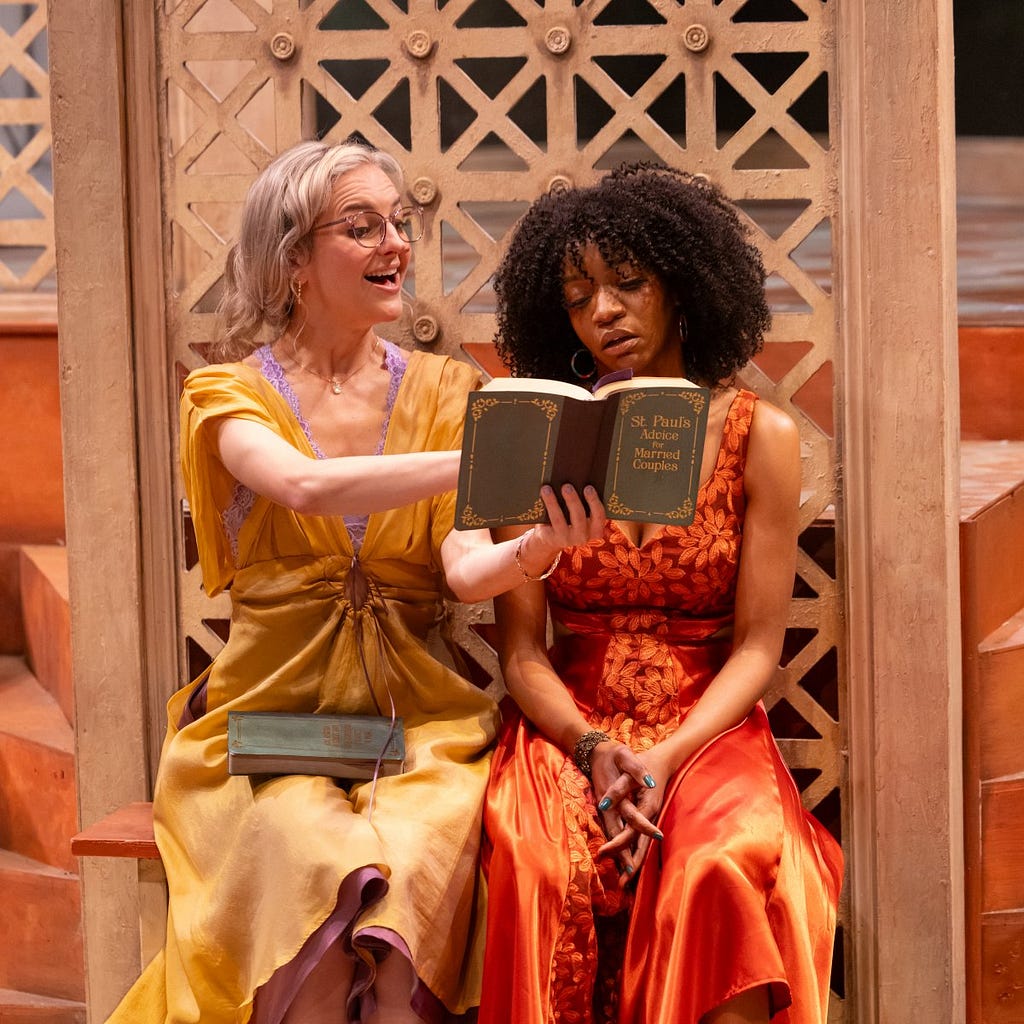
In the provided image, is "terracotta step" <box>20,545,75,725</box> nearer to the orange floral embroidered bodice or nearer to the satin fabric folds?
the satin fabric folds

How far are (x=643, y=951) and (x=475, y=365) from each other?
1.49 meters

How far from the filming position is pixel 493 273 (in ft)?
11.2

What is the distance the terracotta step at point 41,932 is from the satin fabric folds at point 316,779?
43.9 inches

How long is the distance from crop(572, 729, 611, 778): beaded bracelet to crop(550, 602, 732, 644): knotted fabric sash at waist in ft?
0.92

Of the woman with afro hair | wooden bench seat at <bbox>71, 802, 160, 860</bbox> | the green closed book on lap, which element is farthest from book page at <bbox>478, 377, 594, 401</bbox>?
wooden bench seat at <bbox>71, 802, 160, 860</bbox>

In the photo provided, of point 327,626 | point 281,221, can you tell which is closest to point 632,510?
point 327,626

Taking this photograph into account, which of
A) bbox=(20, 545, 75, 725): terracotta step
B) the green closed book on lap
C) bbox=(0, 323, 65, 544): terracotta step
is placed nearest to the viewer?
the green closed book on lap

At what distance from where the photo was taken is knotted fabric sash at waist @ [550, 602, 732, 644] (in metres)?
3.10

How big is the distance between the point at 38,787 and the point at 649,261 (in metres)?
2.39

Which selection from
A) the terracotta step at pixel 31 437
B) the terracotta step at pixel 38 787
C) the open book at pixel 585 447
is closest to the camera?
the open book at pixel 585 447

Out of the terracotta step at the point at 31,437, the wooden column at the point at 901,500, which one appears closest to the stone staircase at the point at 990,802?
the wooden column at the point at 901,500

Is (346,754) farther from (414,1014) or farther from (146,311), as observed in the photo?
(146,311)

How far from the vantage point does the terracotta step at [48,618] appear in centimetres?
438

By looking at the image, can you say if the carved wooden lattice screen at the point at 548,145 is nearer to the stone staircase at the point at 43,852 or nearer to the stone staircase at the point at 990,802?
the stone staircase at the point at 990,802
